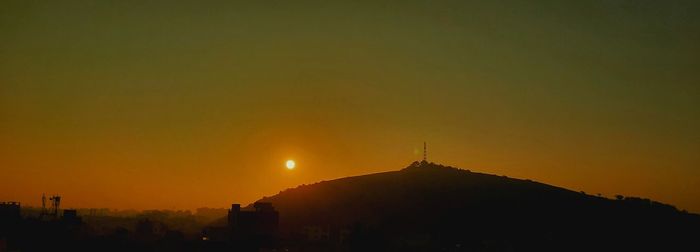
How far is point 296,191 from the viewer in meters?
160

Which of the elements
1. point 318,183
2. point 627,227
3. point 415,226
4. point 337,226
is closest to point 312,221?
point 337,226

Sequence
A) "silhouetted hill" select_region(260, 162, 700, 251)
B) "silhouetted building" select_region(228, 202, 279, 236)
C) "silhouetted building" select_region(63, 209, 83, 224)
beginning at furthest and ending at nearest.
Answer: "silhouetted hill" select_region(260, 162, 700, 251) < "silhouetted building" select_region(63, 209, 83, 224) < "silhouetted building" select_region(228, 202, 279, 236)

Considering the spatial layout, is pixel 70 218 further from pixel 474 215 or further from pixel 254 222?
pixel 474 215

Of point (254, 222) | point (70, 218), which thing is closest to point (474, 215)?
point (254, 222)

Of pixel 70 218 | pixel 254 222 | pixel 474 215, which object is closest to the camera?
pixel 254 222

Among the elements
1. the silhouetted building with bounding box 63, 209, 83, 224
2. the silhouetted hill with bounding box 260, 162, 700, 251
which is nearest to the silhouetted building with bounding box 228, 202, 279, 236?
the silhouetted hill with bounding box 260, 162, 700, 251

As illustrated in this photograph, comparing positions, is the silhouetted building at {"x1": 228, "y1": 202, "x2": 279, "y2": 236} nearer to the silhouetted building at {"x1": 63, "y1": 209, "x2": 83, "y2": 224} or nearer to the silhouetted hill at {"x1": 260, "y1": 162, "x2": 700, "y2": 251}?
the silhouetted hill at {"x1": 260, "y1": 162, "x2": 700, "y2": 251}

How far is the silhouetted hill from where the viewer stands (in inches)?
4574

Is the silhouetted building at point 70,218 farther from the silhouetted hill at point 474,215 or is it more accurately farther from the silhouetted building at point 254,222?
the silhouetted hill at point 474,215

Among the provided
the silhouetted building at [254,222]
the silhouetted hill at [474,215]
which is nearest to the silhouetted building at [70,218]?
the silhouetted building at [254,222]

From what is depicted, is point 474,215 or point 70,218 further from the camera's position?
point 474,215

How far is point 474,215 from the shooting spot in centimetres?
13588

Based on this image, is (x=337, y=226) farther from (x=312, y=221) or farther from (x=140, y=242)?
(x=140, y=242)

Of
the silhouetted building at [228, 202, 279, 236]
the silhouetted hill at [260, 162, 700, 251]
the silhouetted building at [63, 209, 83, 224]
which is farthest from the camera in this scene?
the silhouetted hill at [260, 162, 700, 251]
